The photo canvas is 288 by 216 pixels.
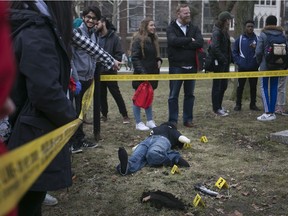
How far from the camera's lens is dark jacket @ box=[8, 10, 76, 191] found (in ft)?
7.72

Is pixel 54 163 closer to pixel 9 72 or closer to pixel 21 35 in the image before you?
pixel 21 35

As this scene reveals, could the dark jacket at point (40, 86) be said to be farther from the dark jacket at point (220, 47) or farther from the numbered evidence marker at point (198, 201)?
the dark jacket at point (220, 47)

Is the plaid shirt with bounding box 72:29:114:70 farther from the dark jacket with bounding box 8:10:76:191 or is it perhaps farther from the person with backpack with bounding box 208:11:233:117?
the person with backpack with bounding box 208:11:233:117

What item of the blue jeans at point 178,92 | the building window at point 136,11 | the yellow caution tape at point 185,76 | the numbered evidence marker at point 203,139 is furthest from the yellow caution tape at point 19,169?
the building window at point 136,11

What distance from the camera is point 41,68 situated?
235cm

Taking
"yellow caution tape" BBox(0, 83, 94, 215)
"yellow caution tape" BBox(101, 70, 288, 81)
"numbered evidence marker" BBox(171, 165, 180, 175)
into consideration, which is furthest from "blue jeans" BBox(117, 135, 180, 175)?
"yellow caution tape" BBox(0, 83, 94, 215)

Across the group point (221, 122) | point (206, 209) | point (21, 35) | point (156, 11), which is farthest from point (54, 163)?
point (156, 11)

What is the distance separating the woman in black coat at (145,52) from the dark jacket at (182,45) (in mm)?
271

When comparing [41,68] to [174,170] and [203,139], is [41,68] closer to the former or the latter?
[174,170]

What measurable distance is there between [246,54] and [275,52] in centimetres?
96

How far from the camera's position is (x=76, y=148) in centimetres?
591

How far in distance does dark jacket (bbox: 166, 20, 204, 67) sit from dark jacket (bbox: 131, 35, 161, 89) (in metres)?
0.31

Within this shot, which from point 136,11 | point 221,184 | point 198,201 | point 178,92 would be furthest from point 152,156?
point 136,11

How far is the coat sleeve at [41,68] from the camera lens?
92.1 inches
